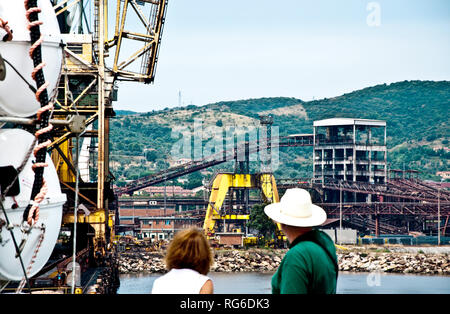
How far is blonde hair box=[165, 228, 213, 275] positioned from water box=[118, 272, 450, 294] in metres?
34.5

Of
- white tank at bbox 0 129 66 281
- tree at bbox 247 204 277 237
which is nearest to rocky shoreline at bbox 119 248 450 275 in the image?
tree at bbox 247 204 277 237

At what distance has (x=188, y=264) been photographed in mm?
4520

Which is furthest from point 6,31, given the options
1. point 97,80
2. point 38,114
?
point 97,80

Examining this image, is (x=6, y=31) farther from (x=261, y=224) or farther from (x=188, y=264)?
(x=261, y=224)

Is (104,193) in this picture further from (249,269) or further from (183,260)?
(249,269)

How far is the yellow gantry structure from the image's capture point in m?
63.9

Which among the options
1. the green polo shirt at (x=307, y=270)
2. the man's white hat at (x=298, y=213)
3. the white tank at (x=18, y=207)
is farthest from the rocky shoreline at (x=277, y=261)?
the green polo shirt at (x=307, y=270)

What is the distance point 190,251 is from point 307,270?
0.74 meters

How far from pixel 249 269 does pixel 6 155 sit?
4874 centimetres

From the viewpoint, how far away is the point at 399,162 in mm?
167375

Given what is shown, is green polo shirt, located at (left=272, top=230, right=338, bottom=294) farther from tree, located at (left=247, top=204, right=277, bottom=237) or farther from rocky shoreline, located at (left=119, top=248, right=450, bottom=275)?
tree, located at (left=247, top=204, right=277, bottom=237)

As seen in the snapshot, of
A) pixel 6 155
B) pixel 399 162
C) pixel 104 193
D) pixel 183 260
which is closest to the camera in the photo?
pixel 183 260

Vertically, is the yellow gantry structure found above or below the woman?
below

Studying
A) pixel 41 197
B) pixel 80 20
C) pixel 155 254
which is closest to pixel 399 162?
pixel 155 254
